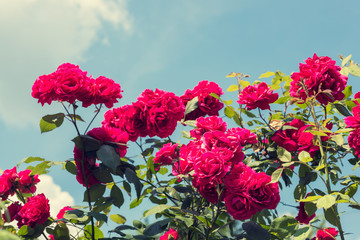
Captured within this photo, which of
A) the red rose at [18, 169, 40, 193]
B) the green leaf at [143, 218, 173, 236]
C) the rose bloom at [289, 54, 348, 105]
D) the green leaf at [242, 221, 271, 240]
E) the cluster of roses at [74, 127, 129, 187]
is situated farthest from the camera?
the red rose at [18, 169, 40, 193]

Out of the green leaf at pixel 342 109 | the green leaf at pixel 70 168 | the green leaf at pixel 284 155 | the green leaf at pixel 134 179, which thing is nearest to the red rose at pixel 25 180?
the green leaf at pixel 70 168

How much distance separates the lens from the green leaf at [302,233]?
205 centimetres

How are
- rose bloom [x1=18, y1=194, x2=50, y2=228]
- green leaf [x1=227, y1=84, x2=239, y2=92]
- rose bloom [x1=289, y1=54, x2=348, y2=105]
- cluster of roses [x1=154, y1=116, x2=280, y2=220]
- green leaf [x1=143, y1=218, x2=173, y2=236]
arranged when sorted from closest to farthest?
cluster of roses [x1=154, y1=116, x2=280, y2=220] → green leaf [x1=143, y1=218, x2=173, y2=236] → rose bloom [x1=18, y1=194, x2=50, y2=228] → rose bloom [x1=289, y1=54, x2=348, y2=105] → green leaf [x1=227, y1=84, x2=239, y2=92]

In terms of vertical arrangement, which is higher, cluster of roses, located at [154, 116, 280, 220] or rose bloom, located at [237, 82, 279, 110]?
rose bloom, located at [237, 82, 279, 110]

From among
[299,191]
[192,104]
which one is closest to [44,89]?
[192,104]

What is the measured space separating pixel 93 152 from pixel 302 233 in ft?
4.12

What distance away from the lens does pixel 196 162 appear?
182 centimetres

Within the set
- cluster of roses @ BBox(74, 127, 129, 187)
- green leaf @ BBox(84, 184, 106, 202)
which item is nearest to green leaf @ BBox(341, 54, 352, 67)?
cluster of roses @ BBox(74, 127, 129, 187)

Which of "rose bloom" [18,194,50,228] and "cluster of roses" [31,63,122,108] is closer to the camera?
"cluster of roses" [31,63,122,108]

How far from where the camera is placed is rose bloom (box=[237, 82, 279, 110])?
2.67 meters

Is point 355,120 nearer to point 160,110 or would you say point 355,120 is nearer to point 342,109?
point 342,109

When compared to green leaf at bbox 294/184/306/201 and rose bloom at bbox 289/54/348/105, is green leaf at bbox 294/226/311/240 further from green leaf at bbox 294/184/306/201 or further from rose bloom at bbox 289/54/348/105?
rose bloom at bbox 289/54/348/105

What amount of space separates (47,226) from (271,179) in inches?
59.2

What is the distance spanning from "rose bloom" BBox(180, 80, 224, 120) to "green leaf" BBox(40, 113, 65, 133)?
35.4 inches
